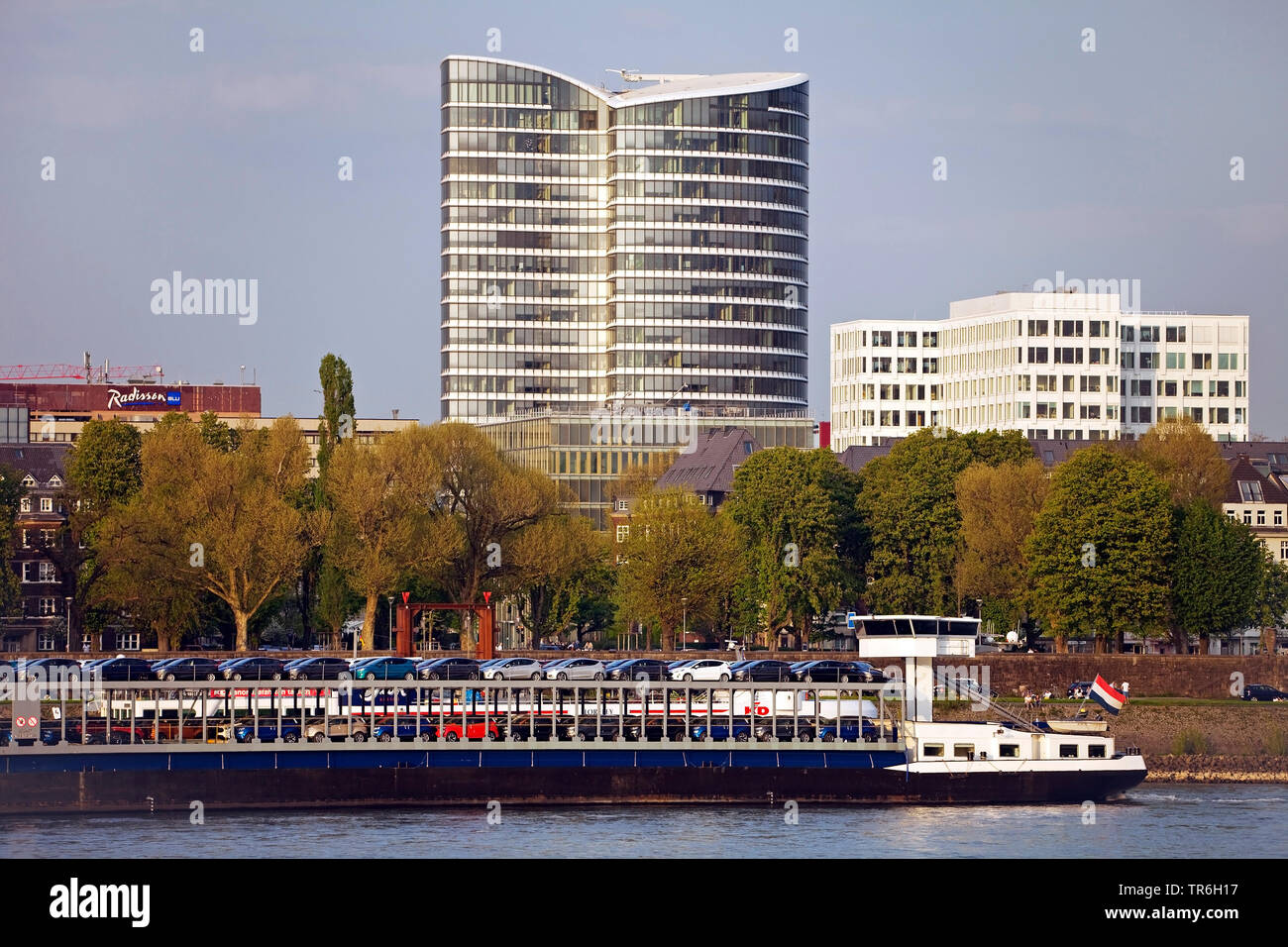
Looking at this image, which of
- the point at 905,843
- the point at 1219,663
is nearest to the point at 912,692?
the point at 905,843

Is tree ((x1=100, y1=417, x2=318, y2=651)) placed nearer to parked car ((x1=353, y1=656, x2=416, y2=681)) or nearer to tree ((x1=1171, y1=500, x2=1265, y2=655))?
parked car ((x1=353, y1=656, x2=416, y2=681))

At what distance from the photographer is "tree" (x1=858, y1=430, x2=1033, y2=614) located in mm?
150250

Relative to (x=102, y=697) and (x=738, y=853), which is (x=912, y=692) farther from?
(x=102, y=697)

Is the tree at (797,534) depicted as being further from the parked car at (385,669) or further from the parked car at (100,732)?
the parked car at (100,732)

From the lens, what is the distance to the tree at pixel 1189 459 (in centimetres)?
16630

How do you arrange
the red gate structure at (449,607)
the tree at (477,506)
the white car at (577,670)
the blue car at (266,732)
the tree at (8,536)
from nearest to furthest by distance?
1. the blue car at (266,732)
2. the white car at (577,670)
3. the red gate structure at (449,607)
4. the tree at (477,506)
5. the tree at (8,536)

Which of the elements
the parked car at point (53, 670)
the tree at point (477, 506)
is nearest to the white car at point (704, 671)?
the tree at point (477, 506)

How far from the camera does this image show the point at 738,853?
2768 inches

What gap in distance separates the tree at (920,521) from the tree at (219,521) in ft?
147

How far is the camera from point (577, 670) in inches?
4363

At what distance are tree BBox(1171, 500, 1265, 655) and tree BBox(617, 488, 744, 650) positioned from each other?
3288cm

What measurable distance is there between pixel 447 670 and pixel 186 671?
14.7 m

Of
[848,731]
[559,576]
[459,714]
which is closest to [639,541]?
[559,576]

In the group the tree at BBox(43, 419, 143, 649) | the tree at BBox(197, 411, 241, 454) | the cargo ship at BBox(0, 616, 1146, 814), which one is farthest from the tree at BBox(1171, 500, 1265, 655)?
the tree at BBox(43, 419, 143, 649)
